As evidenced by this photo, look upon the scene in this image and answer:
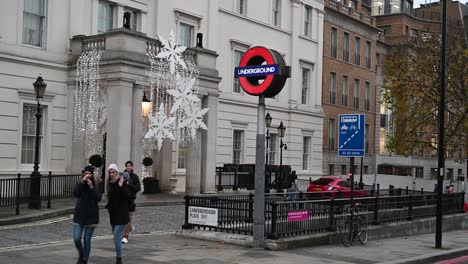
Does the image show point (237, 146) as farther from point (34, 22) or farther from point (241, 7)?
point (34, 22)

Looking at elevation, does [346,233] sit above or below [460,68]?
below

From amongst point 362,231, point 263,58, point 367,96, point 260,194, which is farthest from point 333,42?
point 260,194

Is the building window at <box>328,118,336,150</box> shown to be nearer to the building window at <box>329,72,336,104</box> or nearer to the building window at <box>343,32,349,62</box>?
the building window at <box>329,72,336,104</box>

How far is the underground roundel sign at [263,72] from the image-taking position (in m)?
13.5

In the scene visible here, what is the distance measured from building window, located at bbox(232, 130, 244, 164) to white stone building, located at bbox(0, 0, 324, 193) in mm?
62

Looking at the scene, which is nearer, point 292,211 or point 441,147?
point 292,211

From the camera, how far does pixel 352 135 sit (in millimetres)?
14664

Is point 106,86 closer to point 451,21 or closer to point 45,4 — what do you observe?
point 45,4

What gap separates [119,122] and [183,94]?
3.94 m

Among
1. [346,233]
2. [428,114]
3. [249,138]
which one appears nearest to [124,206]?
[346,233]

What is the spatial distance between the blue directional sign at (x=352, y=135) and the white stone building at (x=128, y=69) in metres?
11.3

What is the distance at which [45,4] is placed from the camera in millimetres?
25328

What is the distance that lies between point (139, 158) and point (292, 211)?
1136cm

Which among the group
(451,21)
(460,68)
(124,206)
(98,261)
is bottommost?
(98,261)
